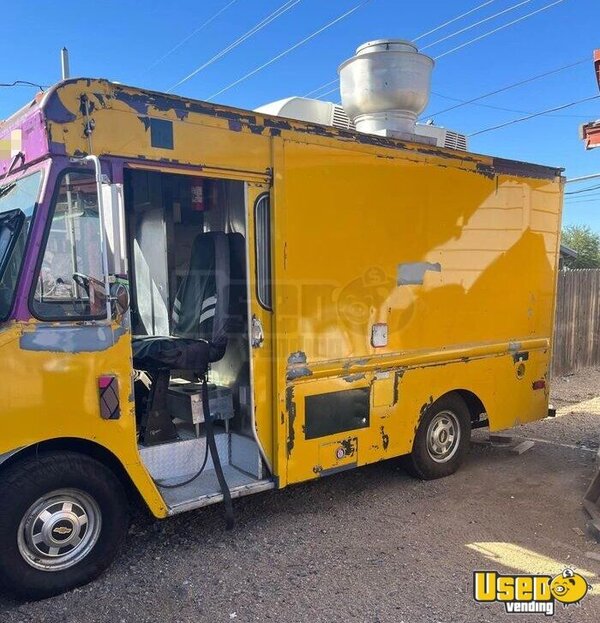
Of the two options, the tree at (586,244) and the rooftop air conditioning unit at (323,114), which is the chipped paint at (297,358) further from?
the tree at (586,244)

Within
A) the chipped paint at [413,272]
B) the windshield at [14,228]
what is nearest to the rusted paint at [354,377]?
the chipped paint at [413,272]

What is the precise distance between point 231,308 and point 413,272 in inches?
58.6

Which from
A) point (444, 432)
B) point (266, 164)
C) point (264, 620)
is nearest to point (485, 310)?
point (444, 432)

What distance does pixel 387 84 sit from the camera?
4723 millimetres

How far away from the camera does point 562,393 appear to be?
8617mm

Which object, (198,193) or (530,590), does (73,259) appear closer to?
(198,193)

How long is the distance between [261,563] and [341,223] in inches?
91.1

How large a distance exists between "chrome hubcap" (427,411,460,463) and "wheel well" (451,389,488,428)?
217mm

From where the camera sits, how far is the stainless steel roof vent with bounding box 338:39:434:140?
15.4 feet

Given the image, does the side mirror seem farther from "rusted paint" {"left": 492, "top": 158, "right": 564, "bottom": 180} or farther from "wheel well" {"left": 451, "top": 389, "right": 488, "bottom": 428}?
"rusted paint" {"left": 492, "top": 158, "right": 564, "bottom": 180}

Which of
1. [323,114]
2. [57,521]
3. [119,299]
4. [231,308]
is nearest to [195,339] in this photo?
[231,308]

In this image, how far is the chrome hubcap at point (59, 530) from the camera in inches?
116

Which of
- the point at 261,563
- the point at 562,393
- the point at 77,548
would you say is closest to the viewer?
the point at 77,548

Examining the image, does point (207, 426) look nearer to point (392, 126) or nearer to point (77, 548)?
point (77, 548)
